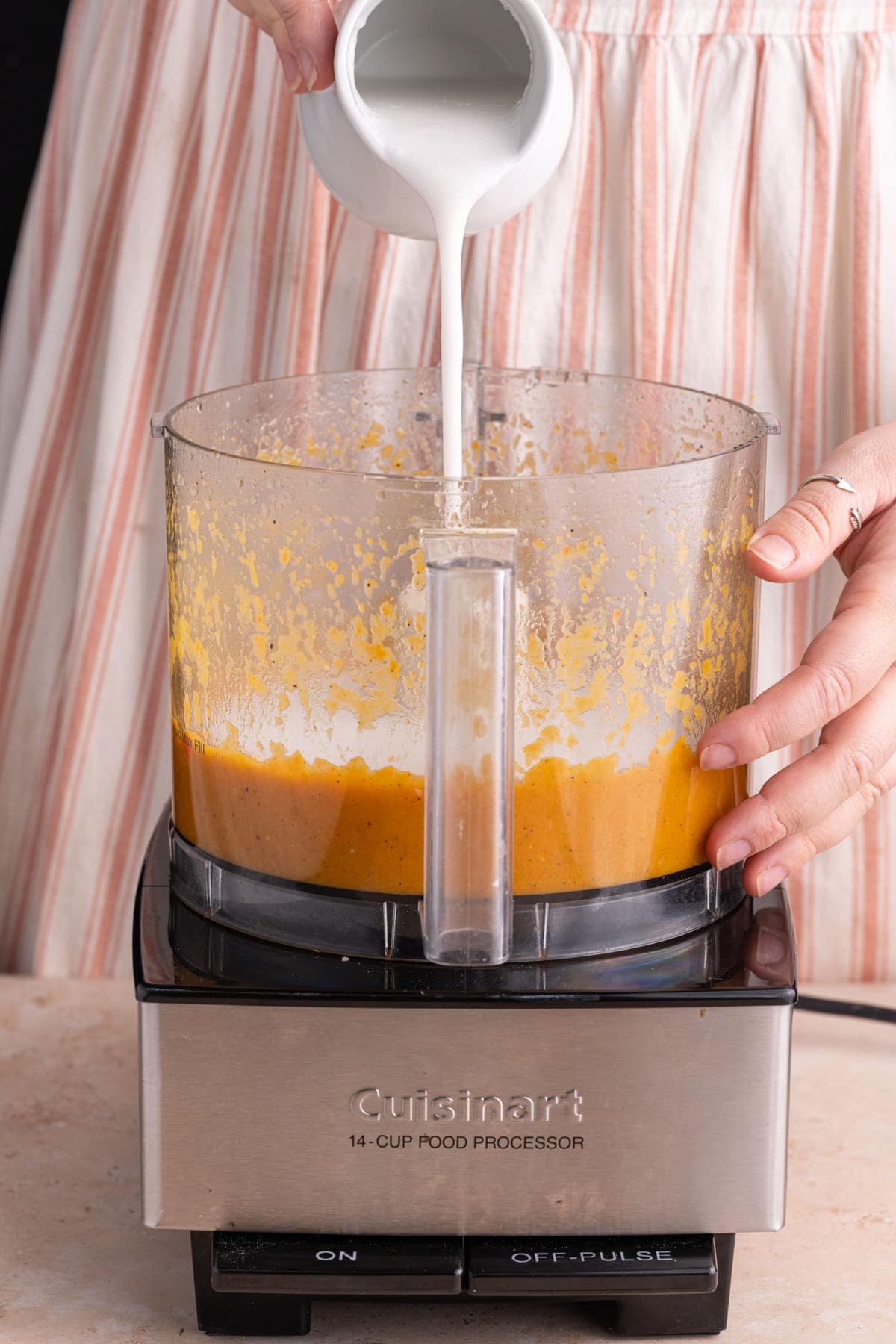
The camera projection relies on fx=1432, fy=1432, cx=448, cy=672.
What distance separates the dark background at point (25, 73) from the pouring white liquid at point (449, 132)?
2.27 feet

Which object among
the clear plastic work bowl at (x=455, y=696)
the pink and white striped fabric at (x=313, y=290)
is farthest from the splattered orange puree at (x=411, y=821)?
the pink and white striped fabric at (x=313, y=290)

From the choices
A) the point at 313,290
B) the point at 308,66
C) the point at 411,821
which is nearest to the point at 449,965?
the point at 411,821

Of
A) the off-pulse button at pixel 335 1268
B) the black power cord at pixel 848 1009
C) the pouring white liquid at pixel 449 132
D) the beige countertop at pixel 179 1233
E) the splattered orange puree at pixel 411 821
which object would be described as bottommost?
the beige countertop at pixel 179 1233

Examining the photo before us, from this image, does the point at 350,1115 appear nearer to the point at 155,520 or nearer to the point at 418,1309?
the point at 418,1309

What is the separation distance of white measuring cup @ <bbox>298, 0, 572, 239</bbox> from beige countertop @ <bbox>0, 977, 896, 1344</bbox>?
1.67 feet

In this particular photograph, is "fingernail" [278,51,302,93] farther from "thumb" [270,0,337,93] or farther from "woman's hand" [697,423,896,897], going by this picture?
"woman's hand" [697,423,896,897]

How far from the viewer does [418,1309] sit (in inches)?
25.4

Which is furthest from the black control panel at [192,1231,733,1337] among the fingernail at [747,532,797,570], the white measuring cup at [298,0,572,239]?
the white measuring cup at [298,0,572,239]

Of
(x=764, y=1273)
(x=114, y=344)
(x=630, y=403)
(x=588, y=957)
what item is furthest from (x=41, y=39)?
(x=764, y=1273)

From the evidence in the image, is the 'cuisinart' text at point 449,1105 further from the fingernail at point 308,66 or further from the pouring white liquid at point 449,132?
the fingernail at point 308,66

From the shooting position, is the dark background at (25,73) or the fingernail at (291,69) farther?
the dark background at (25,73)

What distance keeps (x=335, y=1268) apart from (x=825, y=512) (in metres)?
0.39

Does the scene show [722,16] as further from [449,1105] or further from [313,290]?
[449,1105]

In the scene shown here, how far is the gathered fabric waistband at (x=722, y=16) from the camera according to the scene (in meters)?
0.93
